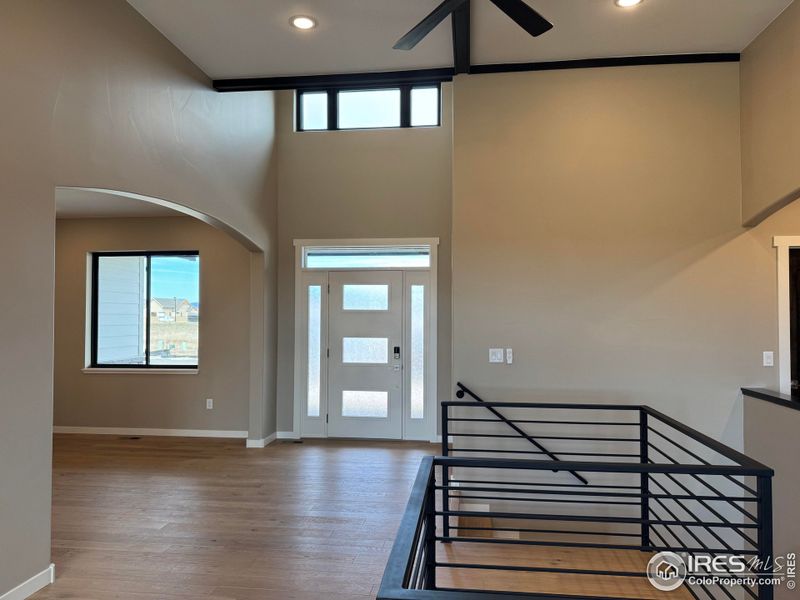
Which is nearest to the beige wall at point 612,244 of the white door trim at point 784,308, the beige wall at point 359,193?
the white door trim at point 784,308

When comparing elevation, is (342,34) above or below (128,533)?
above

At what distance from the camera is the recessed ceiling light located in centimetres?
337

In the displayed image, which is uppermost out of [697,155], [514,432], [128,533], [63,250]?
[697,155]

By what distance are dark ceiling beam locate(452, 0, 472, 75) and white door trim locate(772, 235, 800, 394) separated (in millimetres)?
2707

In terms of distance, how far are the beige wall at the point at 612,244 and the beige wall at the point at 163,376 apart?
3.02 meters

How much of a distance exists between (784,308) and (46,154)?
196 inches

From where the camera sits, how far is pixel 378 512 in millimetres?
3668

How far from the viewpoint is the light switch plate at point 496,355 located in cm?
404

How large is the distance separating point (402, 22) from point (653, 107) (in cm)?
207

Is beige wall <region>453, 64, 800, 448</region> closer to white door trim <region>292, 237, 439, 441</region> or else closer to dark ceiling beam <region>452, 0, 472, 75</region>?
dark ceiling beam <region>452, 0, 472, 75</region>

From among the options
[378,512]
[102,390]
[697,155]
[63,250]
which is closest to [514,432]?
[378,512]

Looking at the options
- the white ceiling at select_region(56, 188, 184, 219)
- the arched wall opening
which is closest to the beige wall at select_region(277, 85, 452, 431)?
the arched wall opening

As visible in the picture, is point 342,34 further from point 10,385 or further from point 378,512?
point 378,512

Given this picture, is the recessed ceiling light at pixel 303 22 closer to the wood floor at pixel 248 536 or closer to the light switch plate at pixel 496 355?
the light switch plate at pixel 496 355
